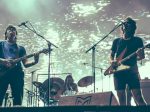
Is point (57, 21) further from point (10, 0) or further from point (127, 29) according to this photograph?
point (127, 29)

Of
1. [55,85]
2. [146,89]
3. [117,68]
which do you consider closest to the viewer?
[117,68]

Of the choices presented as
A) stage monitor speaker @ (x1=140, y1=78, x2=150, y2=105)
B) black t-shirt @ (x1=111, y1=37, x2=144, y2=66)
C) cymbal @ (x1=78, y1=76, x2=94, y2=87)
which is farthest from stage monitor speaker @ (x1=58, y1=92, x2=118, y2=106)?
cymbal @ (x1=78, y1=76, x2=94, y2=87)

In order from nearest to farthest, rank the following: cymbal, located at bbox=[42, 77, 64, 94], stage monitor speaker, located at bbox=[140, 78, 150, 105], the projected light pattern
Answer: stage monitor speaker, located at bbox=[140, 78, 150, 105] → cymbal, located at bbox=[42, 77, 64, 94] → the projected light pattern

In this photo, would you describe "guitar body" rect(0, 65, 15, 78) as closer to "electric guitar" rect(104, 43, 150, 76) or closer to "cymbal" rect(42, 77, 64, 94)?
"electric guitar" rect(104, 43, 150, 76)

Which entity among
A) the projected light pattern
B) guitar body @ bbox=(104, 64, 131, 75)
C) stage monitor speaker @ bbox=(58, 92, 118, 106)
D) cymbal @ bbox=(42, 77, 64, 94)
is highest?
the projected light pattern

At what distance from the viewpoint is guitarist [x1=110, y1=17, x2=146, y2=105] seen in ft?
20.5

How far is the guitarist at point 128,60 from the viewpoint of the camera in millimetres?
6238

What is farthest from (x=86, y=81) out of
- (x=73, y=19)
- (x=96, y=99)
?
(x=96, y=99)

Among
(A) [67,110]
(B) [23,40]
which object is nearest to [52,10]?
(B) [23,40]

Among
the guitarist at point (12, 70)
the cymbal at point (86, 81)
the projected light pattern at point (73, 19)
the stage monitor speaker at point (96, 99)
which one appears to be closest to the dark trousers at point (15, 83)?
the guitarist at point (12, 70)

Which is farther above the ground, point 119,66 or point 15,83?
point 119,66

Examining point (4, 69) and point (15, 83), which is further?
point (4, 69)

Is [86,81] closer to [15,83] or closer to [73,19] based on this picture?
[73,19]

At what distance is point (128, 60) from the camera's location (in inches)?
250
